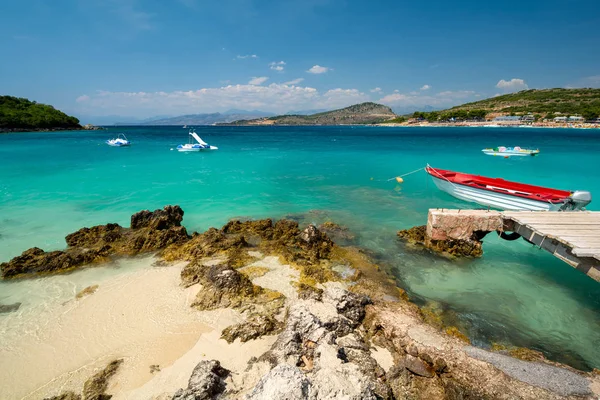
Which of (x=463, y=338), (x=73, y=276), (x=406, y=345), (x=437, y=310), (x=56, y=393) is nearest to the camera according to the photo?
(x=56, y=393)

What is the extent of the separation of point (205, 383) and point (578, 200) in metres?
18.0

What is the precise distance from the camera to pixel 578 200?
44.2ft

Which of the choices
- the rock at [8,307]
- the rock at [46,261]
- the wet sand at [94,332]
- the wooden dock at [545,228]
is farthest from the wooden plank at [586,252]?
the rock at [8,307]

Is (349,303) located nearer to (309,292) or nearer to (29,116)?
(309,292)

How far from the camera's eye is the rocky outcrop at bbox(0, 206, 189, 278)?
33.0ft

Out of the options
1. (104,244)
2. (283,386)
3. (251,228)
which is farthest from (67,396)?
(251,228)

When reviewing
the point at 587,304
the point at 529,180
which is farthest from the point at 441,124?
the point at 587,304

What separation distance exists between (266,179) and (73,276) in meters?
19.9

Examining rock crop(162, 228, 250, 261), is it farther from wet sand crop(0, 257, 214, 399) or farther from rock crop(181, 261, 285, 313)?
rock crop(181, 261, 285, 313)

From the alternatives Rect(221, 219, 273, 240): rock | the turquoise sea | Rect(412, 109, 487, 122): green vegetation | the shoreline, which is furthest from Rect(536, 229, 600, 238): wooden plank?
Rect(412, 109, 487, 122): green vegetation

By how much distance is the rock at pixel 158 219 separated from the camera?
13.0m

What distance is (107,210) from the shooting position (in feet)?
58.3

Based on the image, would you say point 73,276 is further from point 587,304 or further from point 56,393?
point 587,304

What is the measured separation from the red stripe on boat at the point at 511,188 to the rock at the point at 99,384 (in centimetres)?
1933
